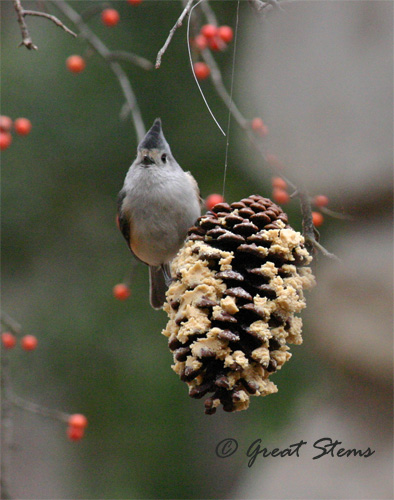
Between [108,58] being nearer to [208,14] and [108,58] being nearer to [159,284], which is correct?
[208,14]

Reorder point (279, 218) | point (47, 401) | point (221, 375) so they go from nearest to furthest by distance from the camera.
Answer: point (221, 375)
point (279, 218)
point (47, 401)

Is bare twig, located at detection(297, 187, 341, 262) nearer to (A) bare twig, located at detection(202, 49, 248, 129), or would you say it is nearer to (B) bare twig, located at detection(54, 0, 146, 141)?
(A) bare twig, located at detection(202, 49, 248, 129)

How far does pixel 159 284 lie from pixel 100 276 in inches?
55.0

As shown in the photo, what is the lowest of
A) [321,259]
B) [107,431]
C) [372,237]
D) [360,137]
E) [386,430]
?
[107,431]

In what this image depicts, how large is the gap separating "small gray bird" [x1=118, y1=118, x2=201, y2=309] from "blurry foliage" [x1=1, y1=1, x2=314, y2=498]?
1051mm

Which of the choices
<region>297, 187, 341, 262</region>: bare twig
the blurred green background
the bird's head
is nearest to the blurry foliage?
the blurred green background

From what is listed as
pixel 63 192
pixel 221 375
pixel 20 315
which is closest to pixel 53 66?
pixel 63 192

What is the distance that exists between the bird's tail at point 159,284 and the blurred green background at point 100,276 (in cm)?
92

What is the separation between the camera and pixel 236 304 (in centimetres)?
100

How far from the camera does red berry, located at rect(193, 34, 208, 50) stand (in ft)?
5.34

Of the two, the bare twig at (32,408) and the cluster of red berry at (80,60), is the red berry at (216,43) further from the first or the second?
the bare twig at (32,408)

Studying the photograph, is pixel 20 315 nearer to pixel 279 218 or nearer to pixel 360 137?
pixel 360 137

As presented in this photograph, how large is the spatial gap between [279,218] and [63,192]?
2113 mm

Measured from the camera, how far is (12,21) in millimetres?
2971
